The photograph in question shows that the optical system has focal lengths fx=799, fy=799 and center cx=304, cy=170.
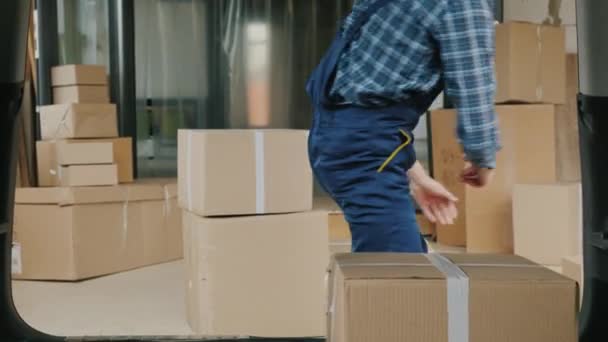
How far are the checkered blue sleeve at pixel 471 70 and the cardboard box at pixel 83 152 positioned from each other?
2492 mm

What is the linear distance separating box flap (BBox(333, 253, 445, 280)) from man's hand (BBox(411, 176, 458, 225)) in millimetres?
352

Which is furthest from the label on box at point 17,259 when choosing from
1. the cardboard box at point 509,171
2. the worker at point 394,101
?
the worker at point 394,101

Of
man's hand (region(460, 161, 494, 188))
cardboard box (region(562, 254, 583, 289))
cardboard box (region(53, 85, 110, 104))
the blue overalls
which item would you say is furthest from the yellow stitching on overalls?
cardboard box (region(53, 85, 110, 104))

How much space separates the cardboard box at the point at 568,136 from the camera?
376 centimetres

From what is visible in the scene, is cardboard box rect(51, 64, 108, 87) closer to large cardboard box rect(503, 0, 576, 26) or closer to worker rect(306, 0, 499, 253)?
large cardboard box rect(503, 0, 576, 26)

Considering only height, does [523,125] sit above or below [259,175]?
above

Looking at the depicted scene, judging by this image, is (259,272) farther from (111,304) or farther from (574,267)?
(574,267)

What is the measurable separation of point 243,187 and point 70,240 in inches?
48.5

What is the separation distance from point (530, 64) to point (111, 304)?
2.11m

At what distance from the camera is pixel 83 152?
3506 mm

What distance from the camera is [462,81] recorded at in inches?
50.5

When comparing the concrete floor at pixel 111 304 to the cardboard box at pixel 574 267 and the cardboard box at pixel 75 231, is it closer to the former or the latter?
the cardboard box at pixel 75 231

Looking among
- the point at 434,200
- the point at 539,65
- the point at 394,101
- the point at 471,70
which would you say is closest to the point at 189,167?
the point at 434,200

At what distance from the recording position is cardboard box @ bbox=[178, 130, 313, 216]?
2.40m
